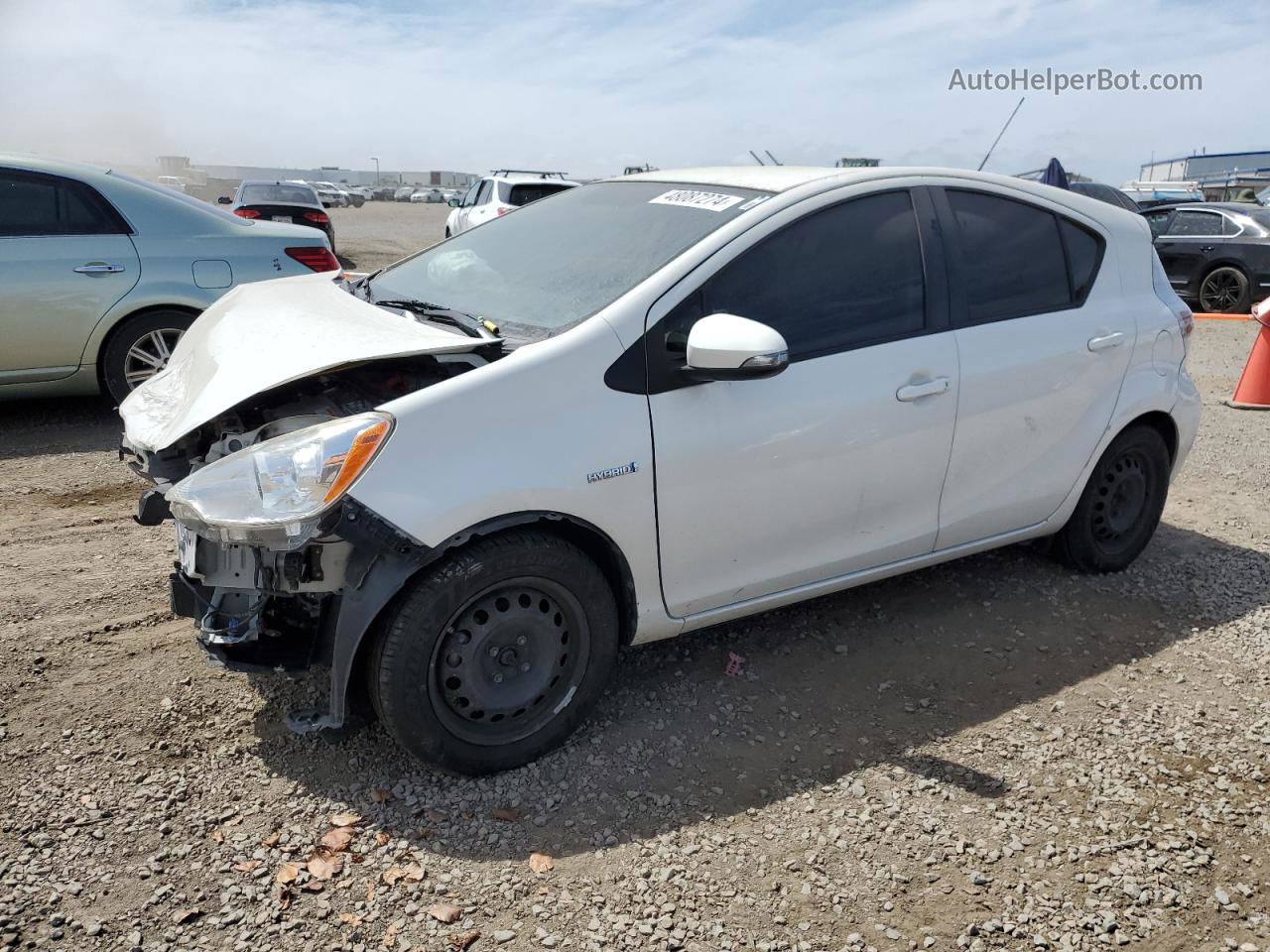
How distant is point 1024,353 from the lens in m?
3.75

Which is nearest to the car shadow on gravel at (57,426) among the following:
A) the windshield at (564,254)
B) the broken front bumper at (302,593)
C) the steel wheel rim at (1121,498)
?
the windshield at (564,254)

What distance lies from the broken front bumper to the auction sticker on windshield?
1.58 metres

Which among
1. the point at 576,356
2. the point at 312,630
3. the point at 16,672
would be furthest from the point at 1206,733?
the point at 16,672

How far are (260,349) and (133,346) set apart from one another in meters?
3.60

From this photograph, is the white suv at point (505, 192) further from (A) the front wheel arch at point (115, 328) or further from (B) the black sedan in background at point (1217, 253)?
(A) the front wheel arch at point (115, 328)

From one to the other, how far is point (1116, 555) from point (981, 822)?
2109mm

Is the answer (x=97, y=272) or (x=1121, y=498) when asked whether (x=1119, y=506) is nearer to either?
(x=1121, y=498)

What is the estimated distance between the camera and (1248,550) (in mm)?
4898

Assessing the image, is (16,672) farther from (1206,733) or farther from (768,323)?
(1206,733)

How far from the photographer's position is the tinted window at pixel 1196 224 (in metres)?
13.2

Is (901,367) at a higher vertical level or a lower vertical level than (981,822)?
higher

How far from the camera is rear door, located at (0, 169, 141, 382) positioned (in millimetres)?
5824

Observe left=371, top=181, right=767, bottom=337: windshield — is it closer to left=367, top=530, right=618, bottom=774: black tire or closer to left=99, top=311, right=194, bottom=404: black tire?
left=367, top=530, right=618, bottom=774: black tire

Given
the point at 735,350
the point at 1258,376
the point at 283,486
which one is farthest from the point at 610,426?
the point at 1258,376
